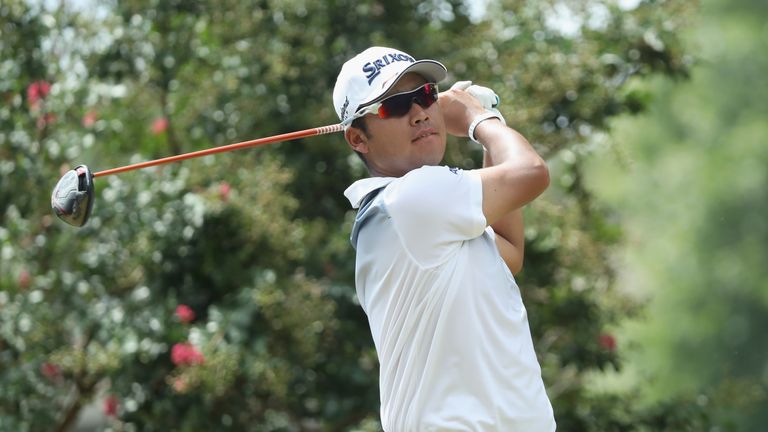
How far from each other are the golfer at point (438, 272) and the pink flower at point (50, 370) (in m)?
2.82

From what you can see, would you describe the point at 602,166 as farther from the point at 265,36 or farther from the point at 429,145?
the point at 429,145

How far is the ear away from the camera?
9.55 ft

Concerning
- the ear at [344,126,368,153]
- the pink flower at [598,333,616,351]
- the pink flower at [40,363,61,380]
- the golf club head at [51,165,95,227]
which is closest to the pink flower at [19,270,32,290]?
the pink flower at [40,363,61,380]

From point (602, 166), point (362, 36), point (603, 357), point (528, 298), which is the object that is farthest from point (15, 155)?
point (602, 166)

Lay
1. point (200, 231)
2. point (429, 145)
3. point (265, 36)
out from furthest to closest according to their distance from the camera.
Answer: point (265, 36) → point (200, 231) → point (429, 145)

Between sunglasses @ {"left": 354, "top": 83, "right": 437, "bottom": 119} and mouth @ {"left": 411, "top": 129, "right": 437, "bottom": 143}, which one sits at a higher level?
sunglasses @ {"left": 354, "top": 83, "right": 437, "bottom": 119}

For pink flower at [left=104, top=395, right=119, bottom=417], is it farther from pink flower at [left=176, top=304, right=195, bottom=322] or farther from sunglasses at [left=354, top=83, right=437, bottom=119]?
sunglasses at [left=354, top=83, right=437, bottom=119]

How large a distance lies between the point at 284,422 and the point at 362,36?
170 cm

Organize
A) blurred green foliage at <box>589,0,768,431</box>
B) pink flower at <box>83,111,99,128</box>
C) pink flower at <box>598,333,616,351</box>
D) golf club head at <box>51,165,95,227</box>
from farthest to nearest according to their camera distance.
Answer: blurred green foliage at <box>589,0,768,431</box> < pink flower at <box>598,333,616,351</box> < pink flower at <box>83,111,99,128</box> < golf club head at <box>51,165,95,227</box>

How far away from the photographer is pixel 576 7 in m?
5.75

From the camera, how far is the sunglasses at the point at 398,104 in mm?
2834

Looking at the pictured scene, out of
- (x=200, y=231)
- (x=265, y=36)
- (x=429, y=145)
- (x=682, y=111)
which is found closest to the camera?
(x=429, y=145)

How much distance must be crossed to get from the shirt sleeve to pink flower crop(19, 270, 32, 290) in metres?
3.08

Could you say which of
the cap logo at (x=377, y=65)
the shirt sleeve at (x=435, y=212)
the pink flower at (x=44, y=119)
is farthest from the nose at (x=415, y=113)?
the pink flower at (x=44, y=119)
